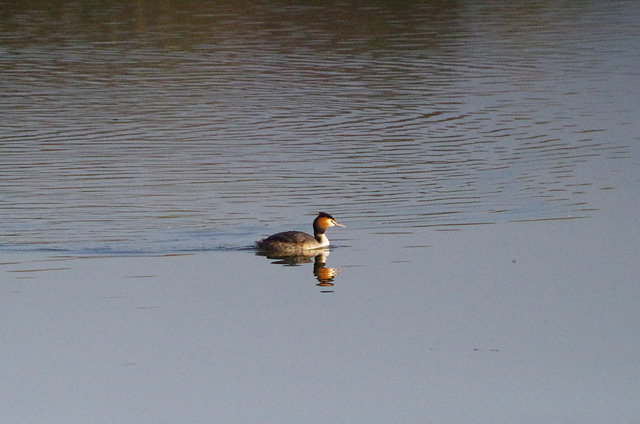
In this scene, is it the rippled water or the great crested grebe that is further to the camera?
the rippled water

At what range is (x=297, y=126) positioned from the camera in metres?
22.0

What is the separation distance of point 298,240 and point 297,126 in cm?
884

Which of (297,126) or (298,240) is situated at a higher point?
(297,126)

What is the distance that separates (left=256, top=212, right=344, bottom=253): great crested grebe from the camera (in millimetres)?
13266

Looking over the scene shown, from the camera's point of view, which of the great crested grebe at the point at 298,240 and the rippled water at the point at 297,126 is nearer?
the great crested grebe at the point at 298,240

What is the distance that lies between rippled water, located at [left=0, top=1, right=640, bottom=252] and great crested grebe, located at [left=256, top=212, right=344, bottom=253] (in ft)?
2.41

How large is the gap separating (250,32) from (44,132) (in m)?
17.6

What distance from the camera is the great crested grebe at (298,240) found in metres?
13.3

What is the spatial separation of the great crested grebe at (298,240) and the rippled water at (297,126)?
0.73 metres

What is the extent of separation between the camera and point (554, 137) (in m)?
20.7

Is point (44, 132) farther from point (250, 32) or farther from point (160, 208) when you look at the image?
point (250, 32)

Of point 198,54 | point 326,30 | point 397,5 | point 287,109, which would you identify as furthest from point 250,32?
point 287,109

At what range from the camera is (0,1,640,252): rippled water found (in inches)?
604

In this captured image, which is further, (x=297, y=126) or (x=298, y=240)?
(x=297, y=126)
